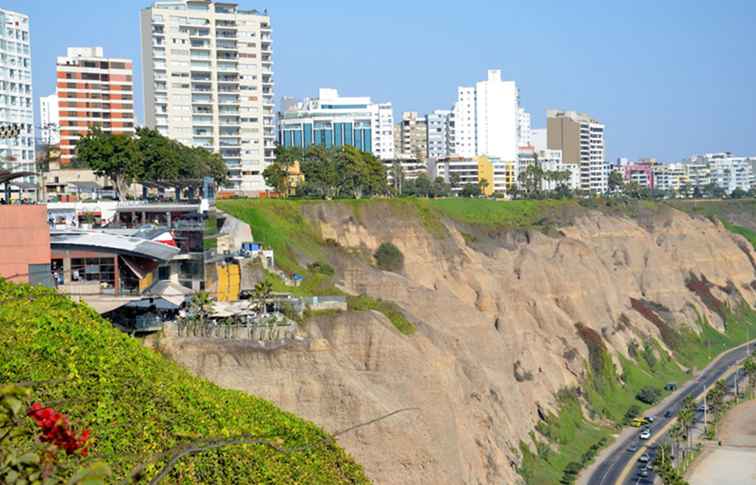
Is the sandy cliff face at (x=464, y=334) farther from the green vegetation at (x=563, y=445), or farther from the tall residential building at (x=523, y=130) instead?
the tall residential building at (x=523, y=130)

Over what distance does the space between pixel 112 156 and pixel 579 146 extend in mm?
138451

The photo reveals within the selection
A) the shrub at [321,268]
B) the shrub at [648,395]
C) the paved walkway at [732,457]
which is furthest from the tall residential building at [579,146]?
the shrub at [321,268]

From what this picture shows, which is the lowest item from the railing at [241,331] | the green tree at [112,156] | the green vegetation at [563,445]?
Answer: the green vegetation at [563,445]

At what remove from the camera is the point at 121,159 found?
215 feet

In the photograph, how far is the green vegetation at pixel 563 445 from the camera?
2141 inches

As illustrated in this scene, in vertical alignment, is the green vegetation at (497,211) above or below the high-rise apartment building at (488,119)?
below

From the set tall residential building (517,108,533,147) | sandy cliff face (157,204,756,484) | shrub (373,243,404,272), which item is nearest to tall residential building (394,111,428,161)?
tall residential building (517,108,533,147)

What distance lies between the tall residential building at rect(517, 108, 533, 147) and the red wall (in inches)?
5970

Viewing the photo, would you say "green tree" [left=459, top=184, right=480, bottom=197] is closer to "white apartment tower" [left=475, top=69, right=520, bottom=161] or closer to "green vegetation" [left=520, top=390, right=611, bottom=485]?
"white apartment tower" [left=475, top=69, right=520, bottom=161]

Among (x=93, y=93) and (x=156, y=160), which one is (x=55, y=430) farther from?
(x=93, y=93)

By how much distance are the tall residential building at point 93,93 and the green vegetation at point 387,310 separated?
6365 cm

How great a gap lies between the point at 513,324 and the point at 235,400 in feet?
142

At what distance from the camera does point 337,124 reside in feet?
504

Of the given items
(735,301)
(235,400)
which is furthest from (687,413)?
(735,301)
